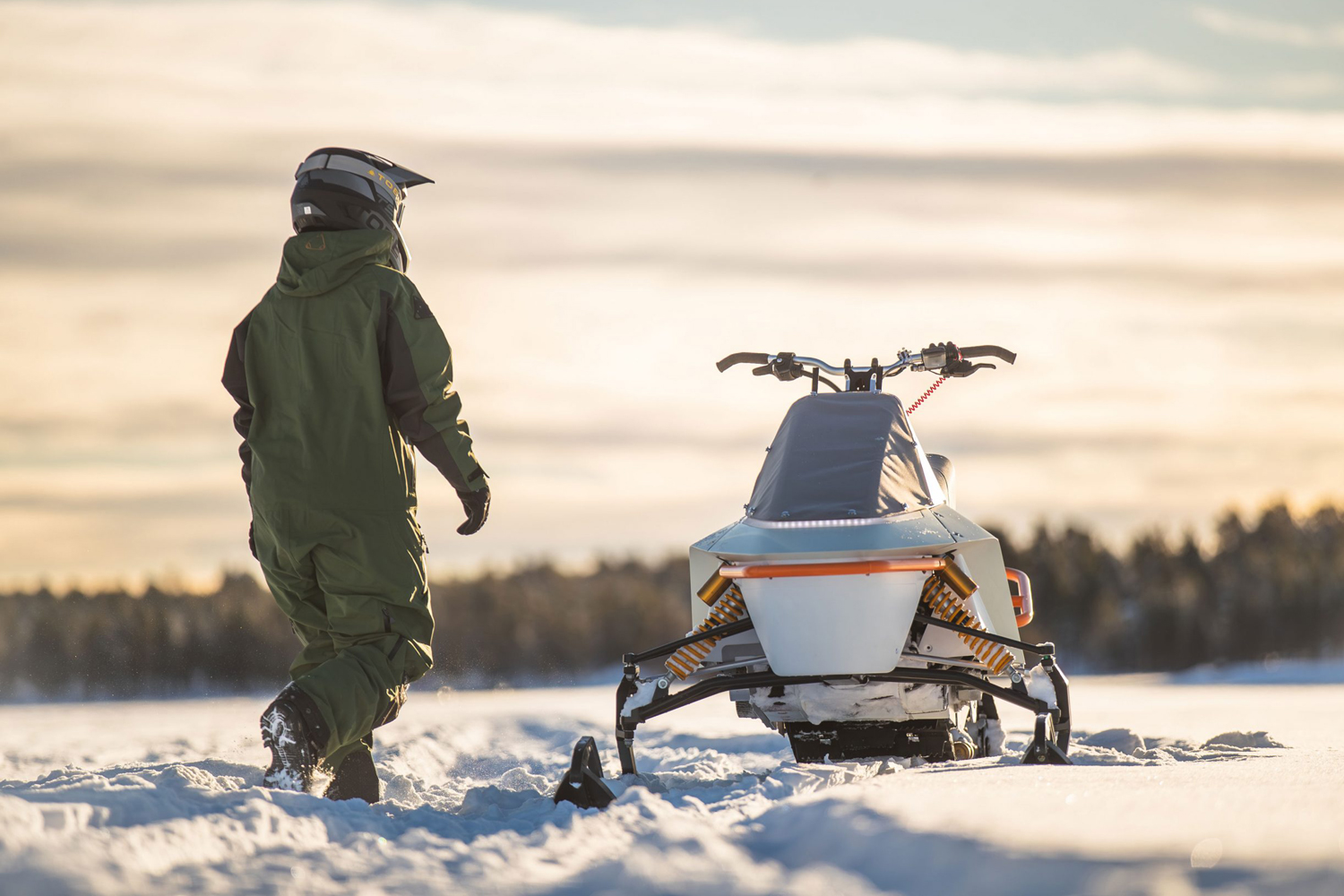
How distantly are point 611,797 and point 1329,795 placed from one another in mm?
1985

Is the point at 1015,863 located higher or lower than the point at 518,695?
higher

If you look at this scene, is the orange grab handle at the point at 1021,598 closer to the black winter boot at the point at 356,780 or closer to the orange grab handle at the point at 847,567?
the orange grab handle at the point at 847,567

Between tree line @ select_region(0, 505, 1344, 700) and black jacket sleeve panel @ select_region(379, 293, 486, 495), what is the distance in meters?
10.1

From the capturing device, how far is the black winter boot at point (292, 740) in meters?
4.07

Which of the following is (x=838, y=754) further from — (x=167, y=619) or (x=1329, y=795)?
(x=167, y=619)

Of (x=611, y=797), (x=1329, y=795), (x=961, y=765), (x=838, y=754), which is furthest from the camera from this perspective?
(x=838, y=754)

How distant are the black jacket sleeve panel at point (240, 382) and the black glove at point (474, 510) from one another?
78 cm

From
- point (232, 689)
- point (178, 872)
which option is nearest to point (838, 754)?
point (178, 872)

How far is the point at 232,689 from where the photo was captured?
1491 centimetres

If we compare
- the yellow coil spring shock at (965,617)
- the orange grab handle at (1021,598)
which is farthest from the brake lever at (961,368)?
the yellow coil spring shock at (965,617)

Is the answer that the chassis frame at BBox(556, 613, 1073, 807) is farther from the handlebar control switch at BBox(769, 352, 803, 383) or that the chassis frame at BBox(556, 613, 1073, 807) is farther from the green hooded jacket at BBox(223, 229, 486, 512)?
the handlebar control switch at BBox(769, 352, 803, 383)

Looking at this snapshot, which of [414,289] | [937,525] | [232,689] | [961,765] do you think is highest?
[414,289]

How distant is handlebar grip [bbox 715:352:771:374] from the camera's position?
19.8 feet

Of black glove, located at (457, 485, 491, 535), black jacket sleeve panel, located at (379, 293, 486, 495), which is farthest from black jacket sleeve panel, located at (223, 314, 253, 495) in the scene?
black glove, located at (457, 485, 491, 535)
